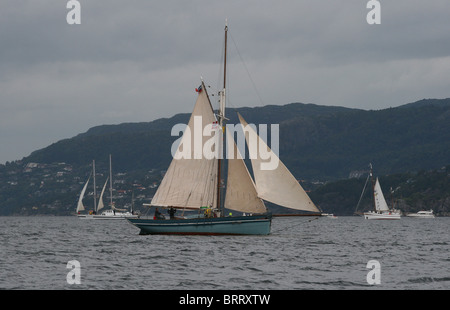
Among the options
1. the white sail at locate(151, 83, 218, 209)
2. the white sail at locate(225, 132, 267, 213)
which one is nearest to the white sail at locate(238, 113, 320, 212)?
the white sail at locate(225, 132, 267, 213)

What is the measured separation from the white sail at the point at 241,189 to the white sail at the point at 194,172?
363cm

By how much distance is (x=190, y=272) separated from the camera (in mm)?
38562

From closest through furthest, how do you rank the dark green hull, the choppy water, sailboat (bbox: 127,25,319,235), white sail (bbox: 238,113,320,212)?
the choppy water < white sail (bbox: 238,113,320,212) < sailboat (bbox: 127,25,319,235) < the dark green hull

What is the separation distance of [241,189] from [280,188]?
12.0ft

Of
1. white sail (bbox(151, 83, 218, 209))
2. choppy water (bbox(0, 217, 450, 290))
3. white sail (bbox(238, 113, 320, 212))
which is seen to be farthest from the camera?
white sail (bbox(151, 83, 218, 209))

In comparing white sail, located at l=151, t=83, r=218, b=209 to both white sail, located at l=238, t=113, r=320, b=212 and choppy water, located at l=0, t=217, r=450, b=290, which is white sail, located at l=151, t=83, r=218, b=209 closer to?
choppy water, located at l=0, t=217, r=450, b=290

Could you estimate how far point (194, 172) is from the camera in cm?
6291

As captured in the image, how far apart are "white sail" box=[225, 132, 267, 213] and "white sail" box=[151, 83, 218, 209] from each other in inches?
143

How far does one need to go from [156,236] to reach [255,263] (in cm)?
2683

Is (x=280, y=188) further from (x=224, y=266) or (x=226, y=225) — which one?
(x=224, y=266)

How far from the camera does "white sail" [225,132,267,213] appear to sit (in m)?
58.8
